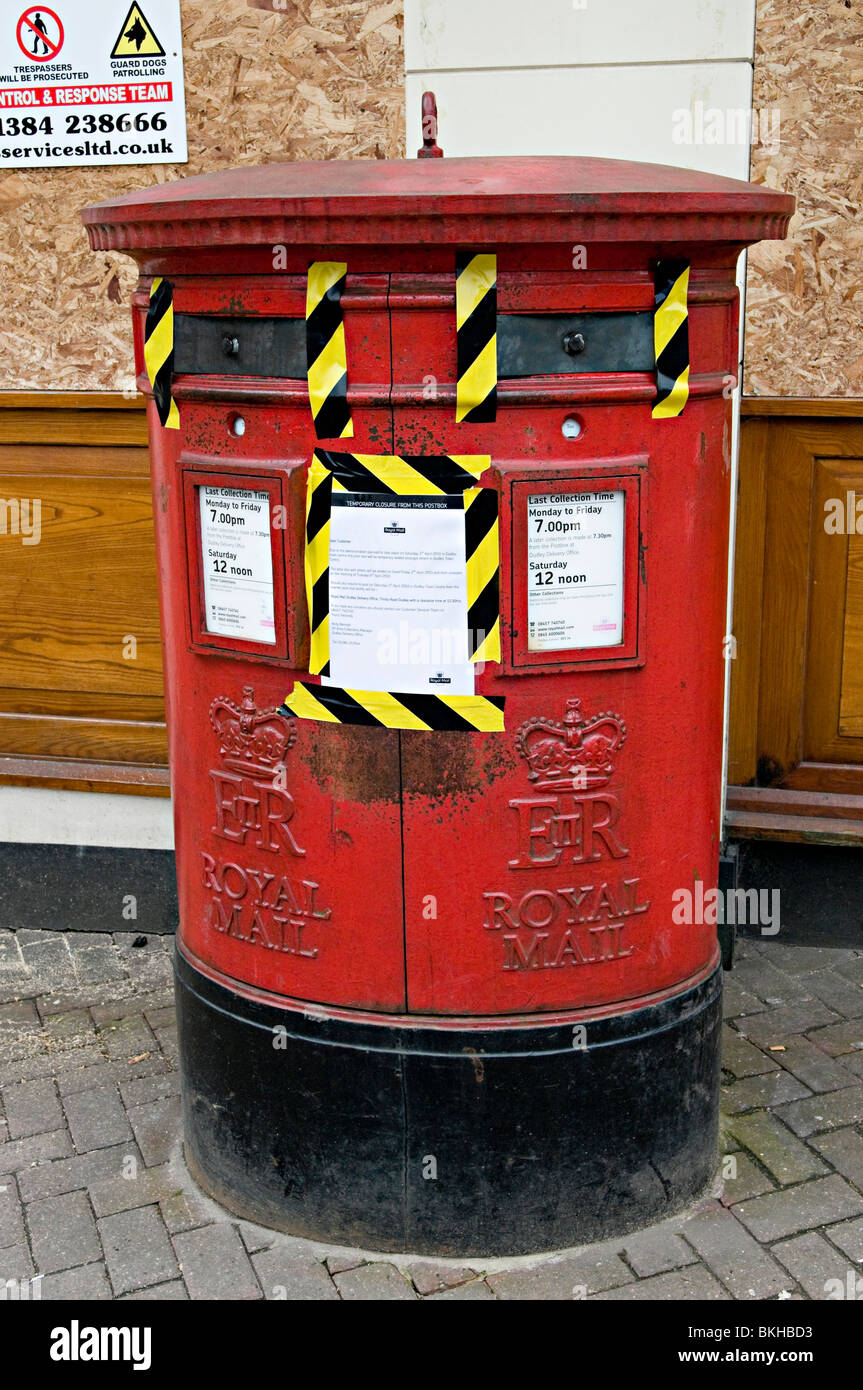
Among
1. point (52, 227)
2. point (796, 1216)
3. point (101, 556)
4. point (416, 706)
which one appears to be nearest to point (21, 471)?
point (101, 556)

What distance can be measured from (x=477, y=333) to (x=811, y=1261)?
2.15 metres

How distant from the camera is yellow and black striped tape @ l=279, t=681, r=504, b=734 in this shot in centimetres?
282

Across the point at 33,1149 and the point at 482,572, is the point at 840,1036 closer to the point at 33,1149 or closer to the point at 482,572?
the point at 482,572

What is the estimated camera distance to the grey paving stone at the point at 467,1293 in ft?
9.82

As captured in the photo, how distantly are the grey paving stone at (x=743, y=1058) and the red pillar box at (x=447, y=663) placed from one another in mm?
712

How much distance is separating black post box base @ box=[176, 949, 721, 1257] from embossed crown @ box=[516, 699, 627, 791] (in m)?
0.56

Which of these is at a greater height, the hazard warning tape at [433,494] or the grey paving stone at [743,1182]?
the hazard warning tape at [433,494]

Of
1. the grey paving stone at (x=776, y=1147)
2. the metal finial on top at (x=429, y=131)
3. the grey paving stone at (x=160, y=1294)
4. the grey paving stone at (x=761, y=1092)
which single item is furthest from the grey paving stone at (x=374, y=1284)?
the metal finial on top at (x=429, y=131)

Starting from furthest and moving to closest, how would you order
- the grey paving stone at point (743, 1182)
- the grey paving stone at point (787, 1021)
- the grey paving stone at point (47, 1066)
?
the grey paving stone at point (787, 1021) → the grey paving stone at point (47, 1066) → the grey paving stone at point (743, 1182)

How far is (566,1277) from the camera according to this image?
3049mm

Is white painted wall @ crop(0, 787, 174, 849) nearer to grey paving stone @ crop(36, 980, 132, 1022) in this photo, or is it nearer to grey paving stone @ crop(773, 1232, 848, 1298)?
grey paving stone @ crop(36, 980, 132, 1022)

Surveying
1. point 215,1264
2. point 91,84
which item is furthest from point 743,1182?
point 91,84

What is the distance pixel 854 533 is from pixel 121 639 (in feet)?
8.19

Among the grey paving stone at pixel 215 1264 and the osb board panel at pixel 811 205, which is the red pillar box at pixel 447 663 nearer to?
the grey paving stone at pixel 215 1264
